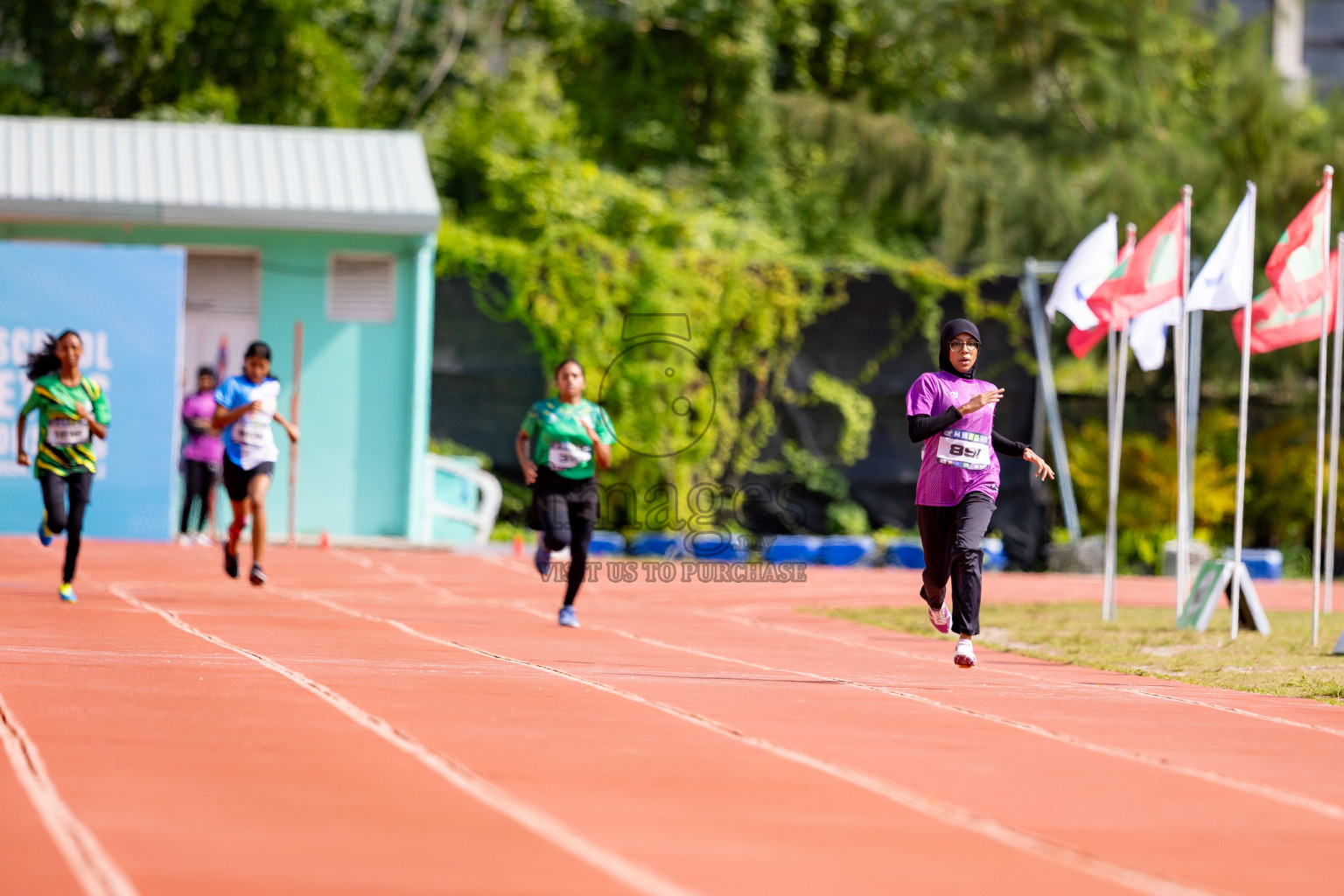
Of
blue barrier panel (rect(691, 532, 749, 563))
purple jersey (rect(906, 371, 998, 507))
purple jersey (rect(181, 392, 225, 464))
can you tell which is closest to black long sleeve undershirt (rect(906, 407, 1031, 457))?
purple jersey (rect(906, 371, 998, 507))

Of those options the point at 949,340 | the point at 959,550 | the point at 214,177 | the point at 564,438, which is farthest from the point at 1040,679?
the point at 214,177

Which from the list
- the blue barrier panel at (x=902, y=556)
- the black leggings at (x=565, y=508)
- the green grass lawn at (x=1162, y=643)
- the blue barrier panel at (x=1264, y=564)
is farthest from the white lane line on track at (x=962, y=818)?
the blue barrier panel at (x=1264, y=564)

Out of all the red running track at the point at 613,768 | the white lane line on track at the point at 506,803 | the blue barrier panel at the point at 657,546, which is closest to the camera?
the white lane line on track at the point at 506,803

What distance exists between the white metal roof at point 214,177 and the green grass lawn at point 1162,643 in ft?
26.8

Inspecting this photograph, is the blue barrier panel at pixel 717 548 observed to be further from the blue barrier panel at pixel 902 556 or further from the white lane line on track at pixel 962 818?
the white lane line on track at pixel 962 818

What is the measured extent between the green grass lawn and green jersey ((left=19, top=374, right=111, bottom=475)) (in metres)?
5.98

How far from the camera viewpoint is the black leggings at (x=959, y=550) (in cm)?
938

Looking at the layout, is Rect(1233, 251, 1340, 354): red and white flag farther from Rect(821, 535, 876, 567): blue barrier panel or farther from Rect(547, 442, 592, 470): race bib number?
Rect(821, 535, 876, 567): blue barrier panel

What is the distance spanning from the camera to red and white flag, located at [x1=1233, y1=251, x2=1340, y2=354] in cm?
1298

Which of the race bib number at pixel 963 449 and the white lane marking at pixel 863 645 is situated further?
the race bib number at pixel 963 449

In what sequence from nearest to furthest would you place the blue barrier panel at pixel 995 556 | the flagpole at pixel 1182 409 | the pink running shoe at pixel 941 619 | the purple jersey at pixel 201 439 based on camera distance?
the pink running shoe at pixel 941 619 → the flagpole at pixel 1182 409 → the purple jersey at pixel 201 439 → the blue barrier panel at pixel 995 556

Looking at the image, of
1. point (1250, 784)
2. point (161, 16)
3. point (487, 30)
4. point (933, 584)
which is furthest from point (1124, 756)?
point (487, 30)

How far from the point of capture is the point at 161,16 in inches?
1196

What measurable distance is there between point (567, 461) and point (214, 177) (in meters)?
9.87
